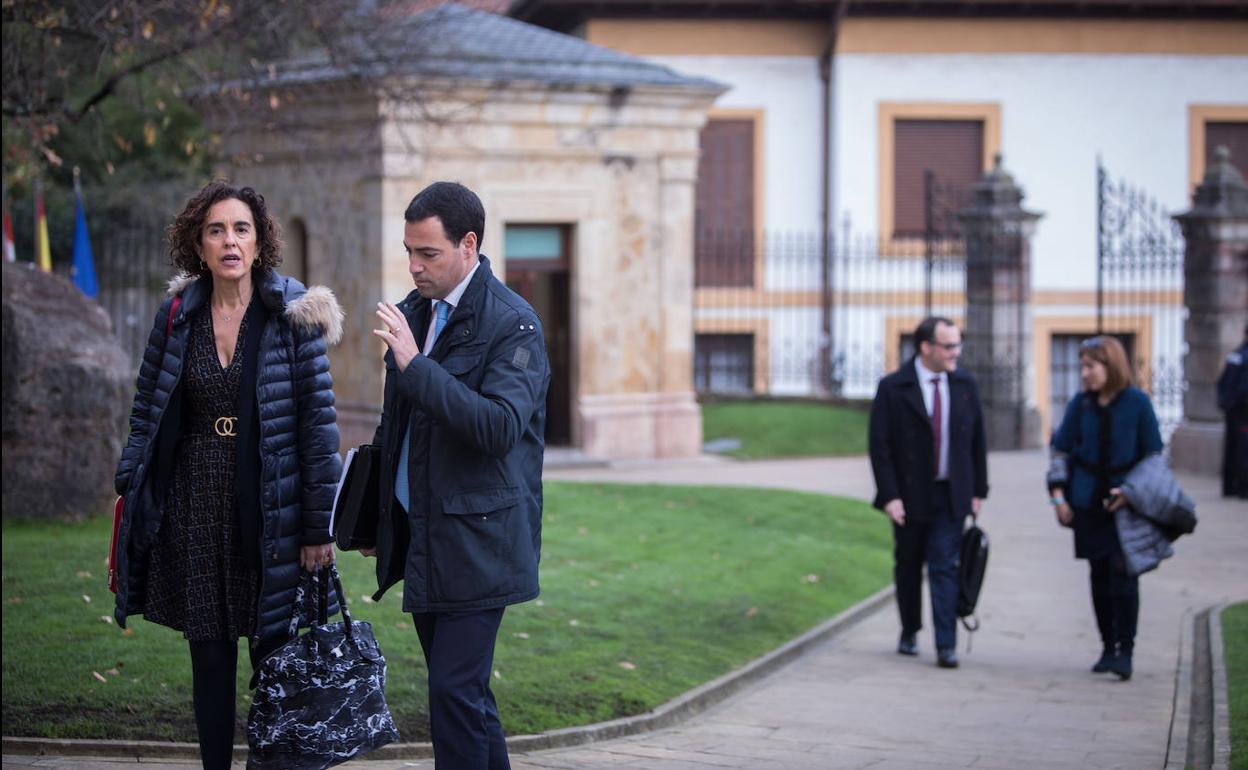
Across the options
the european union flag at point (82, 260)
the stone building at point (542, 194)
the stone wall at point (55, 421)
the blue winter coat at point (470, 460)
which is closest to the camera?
the blue winter coat at point (470, 460)

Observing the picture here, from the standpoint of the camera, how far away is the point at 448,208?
525cm

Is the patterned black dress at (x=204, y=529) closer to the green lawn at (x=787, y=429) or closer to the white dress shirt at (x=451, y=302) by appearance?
the white dress shirt at (x=451, y=302)

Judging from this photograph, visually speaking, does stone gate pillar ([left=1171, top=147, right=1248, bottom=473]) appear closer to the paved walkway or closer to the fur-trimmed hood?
the paved walkway

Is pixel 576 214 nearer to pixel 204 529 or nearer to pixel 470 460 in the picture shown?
pixel 204 529

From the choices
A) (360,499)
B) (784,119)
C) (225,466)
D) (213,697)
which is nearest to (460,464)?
(360,499)

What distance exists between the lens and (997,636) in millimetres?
11281

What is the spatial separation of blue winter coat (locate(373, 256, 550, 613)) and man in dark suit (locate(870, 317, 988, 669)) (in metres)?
5.02

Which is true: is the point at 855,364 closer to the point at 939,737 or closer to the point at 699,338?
the point at 699,338

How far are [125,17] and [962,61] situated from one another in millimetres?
21033

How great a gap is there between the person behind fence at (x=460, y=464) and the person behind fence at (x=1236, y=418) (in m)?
14.6

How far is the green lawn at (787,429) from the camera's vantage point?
A: 22.9 meters

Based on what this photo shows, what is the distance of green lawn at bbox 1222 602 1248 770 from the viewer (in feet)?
24.2

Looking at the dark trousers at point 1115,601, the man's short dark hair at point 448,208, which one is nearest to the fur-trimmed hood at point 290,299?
the man's short dark hair at point 448,208

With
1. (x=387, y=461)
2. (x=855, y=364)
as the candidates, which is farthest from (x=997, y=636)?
(x=855, y=364)
